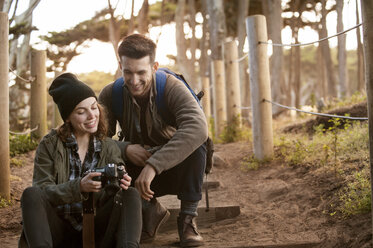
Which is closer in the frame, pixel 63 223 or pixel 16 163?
pixel 63 223

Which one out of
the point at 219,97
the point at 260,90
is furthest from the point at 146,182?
the point at 219,97

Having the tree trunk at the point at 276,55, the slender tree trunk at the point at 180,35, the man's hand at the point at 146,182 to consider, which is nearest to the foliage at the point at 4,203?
the man's hand at the point at 146,182

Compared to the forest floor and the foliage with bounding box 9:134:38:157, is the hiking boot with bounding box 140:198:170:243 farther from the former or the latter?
the foliage with bounding box 9:134:38:157

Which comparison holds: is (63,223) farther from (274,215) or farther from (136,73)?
(274,215)

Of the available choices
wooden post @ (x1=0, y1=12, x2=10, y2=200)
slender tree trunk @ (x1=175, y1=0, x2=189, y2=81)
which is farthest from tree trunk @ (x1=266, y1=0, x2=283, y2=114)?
wooden post @ (x1=0, y1=12, x2=10, y2=200)

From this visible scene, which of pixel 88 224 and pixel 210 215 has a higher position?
pixel 88 224

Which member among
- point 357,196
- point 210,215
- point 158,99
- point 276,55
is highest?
point 276,55

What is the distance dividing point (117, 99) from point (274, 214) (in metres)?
1.55

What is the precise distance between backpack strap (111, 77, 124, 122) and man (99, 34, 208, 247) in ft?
0.08

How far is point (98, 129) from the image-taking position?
2846 mm

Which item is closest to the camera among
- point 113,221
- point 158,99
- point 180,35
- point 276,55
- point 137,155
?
point 113,221

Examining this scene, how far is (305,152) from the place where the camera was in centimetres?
471

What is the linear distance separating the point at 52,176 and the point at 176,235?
4.23ft

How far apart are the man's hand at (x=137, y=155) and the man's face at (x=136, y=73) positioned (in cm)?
37
